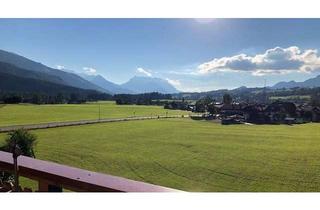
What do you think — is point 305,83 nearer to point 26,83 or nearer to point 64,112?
point 64,112

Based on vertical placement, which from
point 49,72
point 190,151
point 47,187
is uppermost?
point 49,72

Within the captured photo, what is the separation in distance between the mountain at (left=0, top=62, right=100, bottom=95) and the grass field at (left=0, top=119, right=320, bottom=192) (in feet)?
2.00

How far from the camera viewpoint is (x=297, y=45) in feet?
10.3

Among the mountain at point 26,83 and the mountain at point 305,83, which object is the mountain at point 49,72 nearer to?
the mountain at point 26,83

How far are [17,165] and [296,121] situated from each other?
3.32 metres

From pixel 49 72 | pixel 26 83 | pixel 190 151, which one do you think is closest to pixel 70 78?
pixel 49 72

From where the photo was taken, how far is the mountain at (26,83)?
3533 mm

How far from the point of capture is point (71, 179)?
849mm

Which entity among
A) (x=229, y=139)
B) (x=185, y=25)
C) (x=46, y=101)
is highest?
(x=185, y=25)

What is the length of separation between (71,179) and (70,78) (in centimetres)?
301

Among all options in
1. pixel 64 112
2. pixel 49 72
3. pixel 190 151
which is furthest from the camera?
pixel 190 151

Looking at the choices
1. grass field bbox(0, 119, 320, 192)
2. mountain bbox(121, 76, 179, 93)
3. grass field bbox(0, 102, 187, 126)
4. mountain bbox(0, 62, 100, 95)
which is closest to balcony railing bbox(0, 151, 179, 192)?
mountain bbox(121, 76, 179, 93)

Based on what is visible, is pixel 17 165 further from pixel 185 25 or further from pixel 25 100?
pixel 25 100
